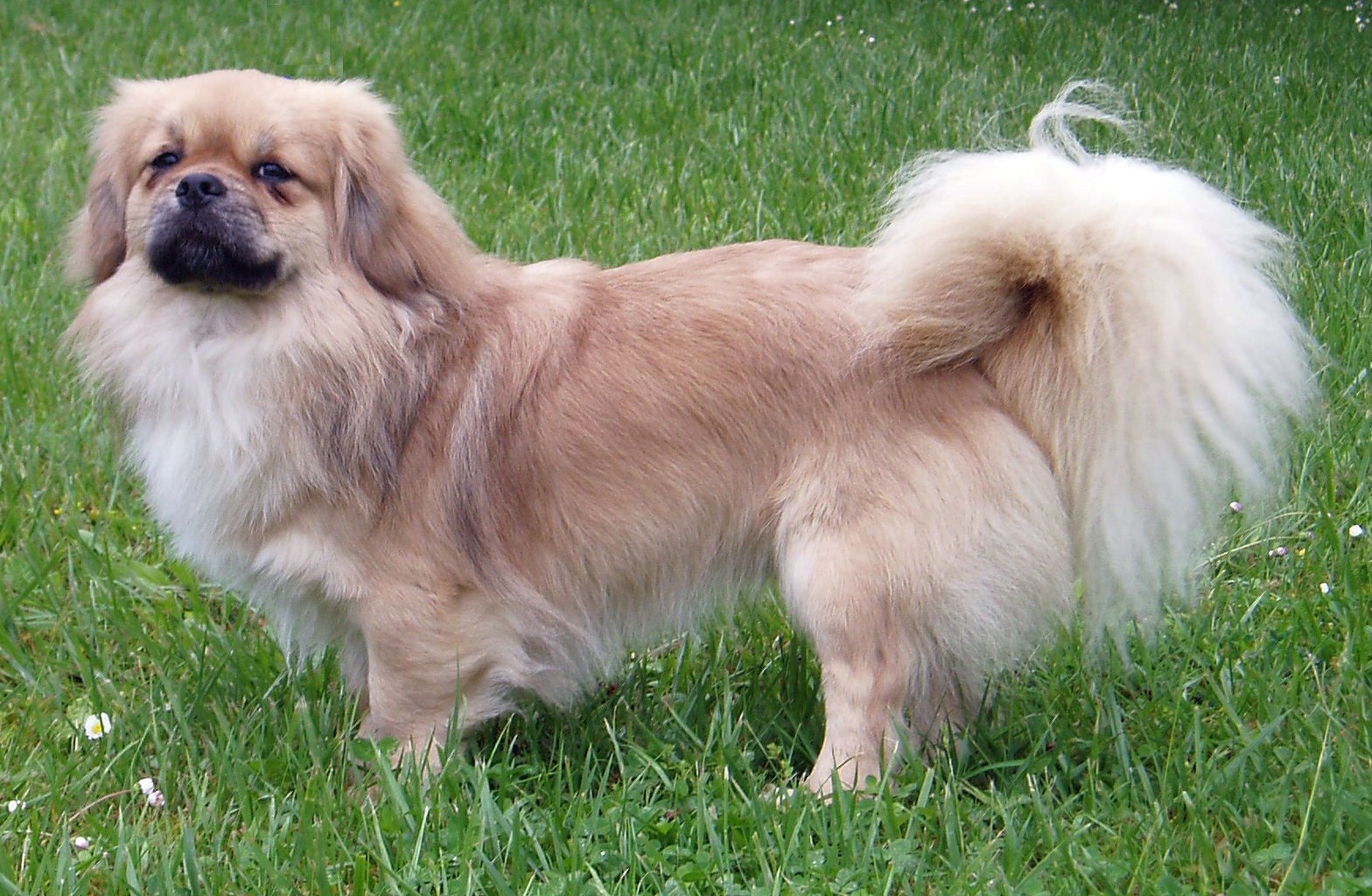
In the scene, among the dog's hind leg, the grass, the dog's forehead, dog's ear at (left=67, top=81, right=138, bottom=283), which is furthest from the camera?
→ dog's ear at (left=67, top=81, right=138, bottom=283)

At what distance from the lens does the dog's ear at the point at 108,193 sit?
2684 millimetres

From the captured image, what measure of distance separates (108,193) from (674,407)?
3.83 feet

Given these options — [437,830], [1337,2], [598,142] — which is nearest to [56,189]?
[598,142]

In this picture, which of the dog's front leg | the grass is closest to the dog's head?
the dog's front leg

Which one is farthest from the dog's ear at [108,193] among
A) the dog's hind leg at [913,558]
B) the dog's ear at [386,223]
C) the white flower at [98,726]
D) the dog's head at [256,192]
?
the dog's hind leg at [913,558]

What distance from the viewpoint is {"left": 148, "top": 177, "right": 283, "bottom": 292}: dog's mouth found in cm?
244

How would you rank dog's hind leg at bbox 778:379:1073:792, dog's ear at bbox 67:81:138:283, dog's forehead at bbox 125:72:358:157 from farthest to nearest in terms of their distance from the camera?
dog's ear at bbox 67:81:138:283
dog's forehead at bbox 125:72:358:157
dog's hind leg at bbox 778:379:1073:792

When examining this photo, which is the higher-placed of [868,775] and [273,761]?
[868,775]

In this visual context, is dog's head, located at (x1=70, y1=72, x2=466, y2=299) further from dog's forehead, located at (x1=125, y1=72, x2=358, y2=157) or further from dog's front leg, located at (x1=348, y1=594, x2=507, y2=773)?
dog's front leg, located at (x1=348, y1=594, x2=507, y2=773)

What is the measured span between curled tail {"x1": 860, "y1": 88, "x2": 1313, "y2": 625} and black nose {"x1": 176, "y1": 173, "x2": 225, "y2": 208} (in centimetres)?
116

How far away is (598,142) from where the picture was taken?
5.92m

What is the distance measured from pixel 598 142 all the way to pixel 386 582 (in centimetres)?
370

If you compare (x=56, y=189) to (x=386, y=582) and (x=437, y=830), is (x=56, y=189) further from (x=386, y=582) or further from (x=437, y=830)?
(x=437, y=830)

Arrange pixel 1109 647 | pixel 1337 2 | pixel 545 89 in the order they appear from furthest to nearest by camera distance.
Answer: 1. pixel 1337 2
2. pixel 545 89
3. pixel 1109 647
